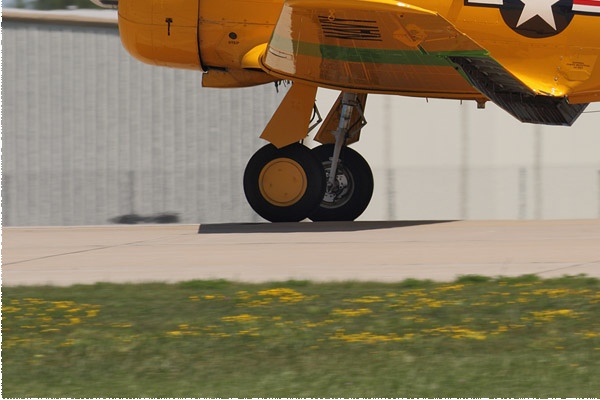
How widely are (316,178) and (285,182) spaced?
40cm

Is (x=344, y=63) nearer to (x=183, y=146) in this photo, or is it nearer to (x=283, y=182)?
(x=283, y=182)

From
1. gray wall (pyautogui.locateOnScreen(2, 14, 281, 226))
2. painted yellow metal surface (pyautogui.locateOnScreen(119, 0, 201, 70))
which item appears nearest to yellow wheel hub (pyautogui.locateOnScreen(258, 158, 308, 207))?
painted yellow metal surface (pyautogui.locateOnScreen(119, 0, 201, 70))

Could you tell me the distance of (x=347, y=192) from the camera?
1478 centimetres

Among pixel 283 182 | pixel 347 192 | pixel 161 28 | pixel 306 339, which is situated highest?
pixel 161 28

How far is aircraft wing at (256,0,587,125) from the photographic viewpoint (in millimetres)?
12148

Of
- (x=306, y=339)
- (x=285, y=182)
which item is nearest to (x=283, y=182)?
(x=285, y=182)

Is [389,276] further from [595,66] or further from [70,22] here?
[70,22]

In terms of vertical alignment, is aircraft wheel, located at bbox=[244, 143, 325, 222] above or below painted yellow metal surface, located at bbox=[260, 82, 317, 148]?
below

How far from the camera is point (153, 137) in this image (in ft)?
64.7

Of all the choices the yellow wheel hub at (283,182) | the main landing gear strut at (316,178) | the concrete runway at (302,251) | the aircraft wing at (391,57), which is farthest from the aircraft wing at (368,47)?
the concrete runway at (302,251)

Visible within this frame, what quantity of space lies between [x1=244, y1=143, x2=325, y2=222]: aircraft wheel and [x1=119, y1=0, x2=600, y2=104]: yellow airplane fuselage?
984 millimetres

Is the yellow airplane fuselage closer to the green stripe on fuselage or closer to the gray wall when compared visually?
the green stripe on fuselage

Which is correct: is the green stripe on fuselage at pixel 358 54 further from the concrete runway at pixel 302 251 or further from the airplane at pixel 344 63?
the concrete runway at pixel 302 251

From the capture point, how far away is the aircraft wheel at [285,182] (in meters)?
14.0
